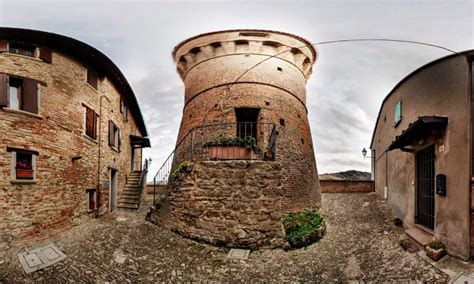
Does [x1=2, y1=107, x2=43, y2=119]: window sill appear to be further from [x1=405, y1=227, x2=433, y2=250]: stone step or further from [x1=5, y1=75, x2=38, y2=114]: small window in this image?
[x1=405, y1=227, x2=433, y2=250]: stone step

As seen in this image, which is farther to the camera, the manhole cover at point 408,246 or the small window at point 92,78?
the small window at point 92,78

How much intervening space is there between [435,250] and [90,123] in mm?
11686

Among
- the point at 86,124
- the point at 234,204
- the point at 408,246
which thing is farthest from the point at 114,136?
the point at 408,246

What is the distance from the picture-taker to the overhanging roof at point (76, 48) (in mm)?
8195

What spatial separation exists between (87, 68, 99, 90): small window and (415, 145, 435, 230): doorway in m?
12.0

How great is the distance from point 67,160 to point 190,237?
4.99 m

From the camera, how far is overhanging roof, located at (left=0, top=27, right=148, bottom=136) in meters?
8.20

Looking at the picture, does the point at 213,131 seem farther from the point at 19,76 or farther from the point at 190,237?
the point at 19,76

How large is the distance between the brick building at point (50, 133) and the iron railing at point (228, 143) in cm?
285

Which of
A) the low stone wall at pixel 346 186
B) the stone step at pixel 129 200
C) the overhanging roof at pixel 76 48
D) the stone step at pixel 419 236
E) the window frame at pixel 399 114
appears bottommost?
the stone step at pixel 129 200

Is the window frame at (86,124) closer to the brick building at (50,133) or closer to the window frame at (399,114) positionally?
the brick building at (50,133)

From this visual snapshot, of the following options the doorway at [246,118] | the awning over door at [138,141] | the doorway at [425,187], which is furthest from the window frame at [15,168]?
the doorway at [425,187]

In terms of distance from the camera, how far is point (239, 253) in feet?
26.7

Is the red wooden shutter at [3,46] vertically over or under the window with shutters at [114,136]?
over
